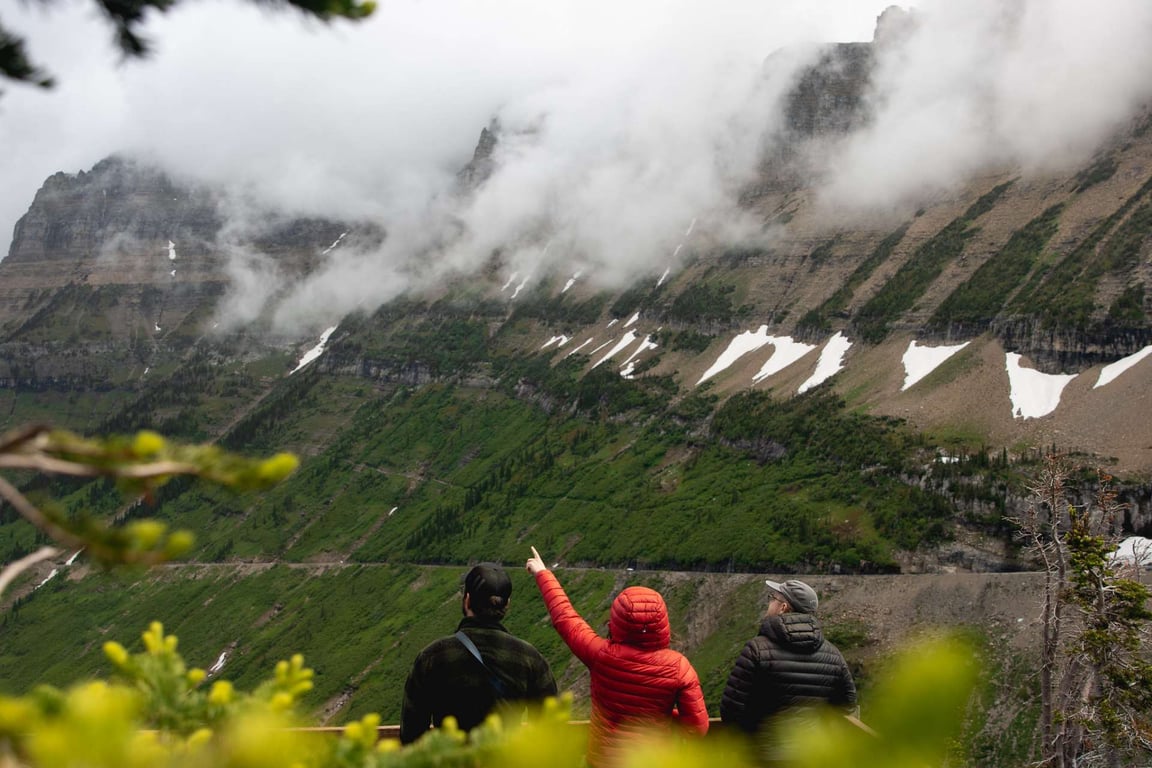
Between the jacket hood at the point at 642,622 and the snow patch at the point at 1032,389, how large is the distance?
4408 inches

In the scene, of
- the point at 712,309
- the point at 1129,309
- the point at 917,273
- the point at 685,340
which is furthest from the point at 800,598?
the point at 712,309

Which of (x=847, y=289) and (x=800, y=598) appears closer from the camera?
(x=800, y=598)

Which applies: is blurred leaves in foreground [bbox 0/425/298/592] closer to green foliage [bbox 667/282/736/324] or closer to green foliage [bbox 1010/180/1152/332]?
green foliage [bbox 1010/180/1152/332]

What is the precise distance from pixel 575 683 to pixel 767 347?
300 feet

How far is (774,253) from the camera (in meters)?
198

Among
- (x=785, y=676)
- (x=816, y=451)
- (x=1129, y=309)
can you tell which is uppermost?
(x=785, y=676)

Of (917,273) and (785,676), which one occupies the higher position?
(785,676)

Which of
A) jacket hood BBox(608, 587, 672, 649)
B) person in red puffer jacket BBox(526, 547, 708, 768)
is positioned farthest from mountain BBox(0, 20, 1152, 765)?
jacket hood BBox(608, 587, 672, 649)

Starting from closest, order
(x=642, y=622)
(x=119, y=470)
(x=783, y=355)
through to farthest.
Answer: (x=119, y=470), (x=642, y=622), (x=783, y=355)

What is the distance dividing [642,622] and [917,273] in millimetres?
161741

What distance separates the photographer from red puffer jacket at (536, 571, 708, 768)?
25.0ft

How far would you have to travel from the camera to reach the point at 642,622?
301 inches

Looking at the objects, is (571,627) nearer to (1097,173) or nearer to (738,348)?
(1097,173)

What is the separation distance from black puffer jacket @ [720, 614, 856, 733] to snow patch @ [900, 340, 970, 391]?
127 metres
